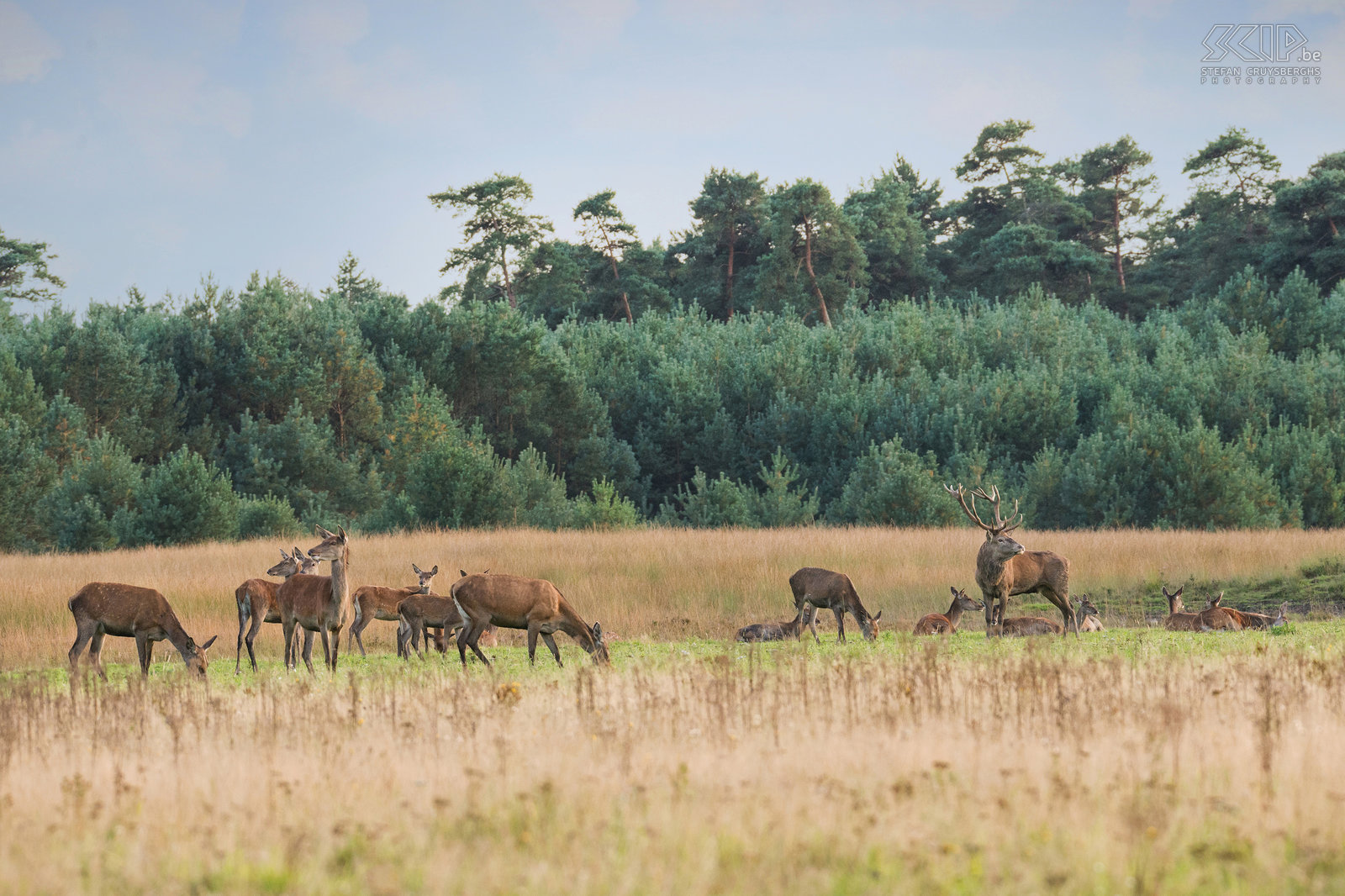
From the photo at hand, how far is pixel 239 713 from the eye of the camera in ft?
29.2

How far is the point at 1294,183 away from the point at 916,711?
2018 inches

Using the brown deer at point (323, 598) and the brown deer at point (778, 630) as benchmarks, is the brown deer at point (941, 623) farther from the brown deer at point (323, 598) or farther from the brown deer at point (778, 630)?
the brown deer at point (323, 598)

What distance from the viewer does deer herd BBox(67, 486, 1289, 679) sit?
11.7m

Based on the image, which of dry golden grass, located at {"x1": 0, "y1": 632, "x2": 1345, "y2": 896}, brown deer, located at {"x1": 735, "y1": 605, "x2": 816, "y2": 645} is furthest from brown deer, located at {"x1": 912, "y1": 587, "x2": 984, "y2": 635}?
dry golden grass, located at {"x1": 0, "y1": 632, "x2": 1345, "y2": 896}

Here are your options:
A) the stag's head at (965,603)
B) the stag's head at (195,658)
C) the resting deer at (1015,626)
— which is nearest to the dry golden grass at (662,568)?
the stag's head at (965,603)

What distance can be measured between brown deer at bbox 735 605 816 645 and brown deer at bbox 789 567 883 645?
9cm

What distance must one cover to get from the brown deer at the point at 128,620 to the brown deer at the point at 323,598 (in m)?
0.89

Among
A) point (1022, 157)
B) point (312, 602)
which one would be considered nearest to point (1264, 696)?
point (312, 602)

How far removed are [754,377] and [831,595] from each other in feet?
99.4

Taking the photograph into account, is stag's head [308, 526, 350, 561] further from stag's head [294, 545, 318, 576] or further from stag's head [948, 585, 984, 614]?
stag's head [948, 585, 984, 614]

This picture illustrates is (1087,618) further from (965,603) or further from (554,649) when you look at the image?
(554,649)

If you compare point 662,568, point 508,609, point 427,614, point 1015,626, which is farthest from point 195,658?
point 662,568

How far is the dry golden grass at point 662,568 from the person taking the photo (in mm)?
17688

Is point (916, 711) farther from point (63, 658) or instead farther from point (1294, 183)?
point (1294, 183)
